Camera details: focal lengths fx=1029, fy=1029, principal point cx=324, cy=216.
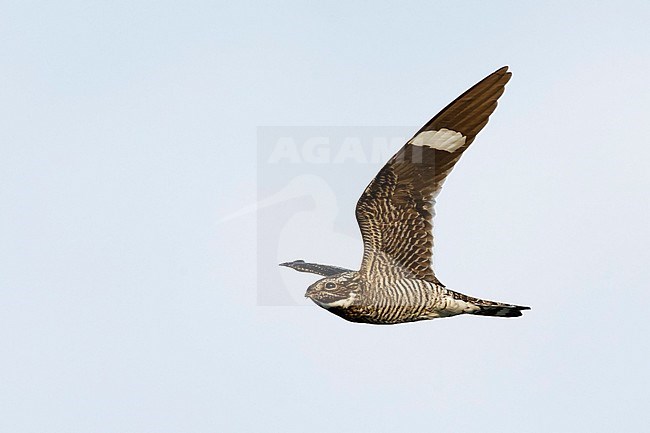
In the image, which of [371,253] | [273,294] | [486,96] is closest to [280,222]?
[273,294]

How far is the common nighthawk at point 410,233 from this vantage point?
13078mm

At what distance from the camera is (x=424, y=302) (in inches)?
527

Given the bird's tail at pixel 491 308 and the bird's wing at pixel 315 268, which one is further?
the bird's wing at pixel 315 268

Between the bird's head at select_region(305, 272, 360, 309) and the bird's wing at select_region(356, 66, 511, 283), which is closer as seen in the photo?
the bird's wing at select_region(356, 66, 511, 283)

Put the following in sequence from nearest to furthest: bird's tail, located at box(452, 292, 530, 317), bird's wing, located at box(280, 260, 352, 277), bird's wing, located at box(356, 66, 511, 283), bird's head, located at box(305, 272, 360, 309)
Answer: bird's wing, located at box(356, 66, 511, 283), bird's head, located at box(305, 272, 360, 309), bird's tail, located at box(452, 292, 530, 317), bird's wing, located at box(280, 260, 352, 277)

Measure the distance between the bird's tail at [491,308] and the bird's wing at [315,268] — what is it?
1857 millimetres

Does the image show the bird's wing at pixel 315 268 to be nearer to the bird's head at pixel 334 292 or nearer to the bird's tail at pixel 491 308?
the bird's head at pixel 334 292

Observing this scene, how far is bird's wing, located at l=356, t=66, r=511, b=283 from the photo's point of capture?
1305 centimetres

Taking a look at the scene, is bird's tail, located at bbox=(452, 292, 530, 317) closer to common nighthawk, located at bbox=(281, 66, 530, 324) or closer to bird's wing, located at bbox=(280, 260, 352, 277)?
common nighthawk, located at bbox=(281, 66, 530, 324)

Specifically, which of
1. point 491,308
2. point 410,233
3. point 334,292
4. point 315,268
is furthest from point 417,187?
point 315,268

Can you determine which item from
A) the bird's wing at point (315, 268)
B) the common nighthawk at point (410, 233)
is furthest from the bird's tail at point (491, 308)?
the bird's wing at point (315, 268)

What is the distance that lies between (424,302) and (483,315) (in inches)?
38.6

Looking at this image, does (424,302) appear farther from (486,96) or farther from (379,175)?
(486,96)

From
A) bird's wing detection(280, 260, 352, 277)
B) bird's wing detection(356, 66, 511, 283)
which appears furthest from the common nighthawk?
bird's wing detection(280, 260, 352, 277)
